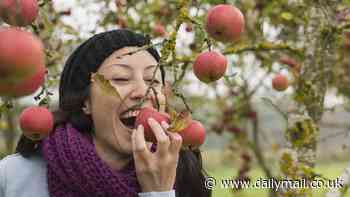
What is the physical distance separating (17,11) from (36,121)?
640 mm

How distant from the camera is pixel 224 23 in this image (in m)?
1.09

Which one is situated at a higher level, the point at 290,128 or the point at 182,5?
the point at 182,5

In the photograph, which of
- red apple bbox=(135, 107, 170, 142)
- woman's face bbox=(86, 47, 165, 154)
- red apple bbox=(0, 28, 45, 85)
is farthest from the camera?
woman's face bbox=(86, 47, 165, 154)

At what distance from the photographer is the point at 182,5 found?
1190 mm

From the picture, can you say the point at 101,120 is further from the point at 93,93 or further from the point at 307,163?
the point at 307,163

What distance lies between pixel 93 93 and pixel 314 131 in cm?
69

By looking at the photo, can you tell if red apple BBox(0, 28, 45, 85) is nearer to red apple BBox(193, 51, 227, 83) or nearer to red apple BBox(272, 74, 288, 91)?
red apple BBox(193, 51, 227, 83)

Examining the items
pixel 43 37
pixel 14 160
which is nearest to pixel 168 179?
pixel 14 160

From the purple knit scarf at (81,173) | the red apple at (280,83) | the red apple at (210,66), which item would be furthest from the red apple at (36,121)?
the red apple at (280,83)

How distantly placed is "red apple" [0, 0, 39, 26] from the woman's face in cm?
55

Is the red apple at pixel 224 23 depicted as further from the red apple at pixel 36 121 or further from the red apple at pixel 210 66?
the red apple at pixel 36 121

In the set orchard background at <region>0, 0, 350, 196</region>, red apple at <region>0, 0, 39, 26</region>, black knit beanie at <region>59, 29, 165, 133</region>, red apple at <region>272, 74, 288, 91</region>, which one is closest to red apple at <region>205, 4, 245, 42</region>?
orchard background at <region>0, 0, 350, 196</region>

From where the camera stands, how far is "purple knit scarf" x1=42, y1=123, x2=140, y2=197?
155 centimetres

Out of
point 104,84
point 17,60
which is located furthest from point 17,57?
point 104,84
